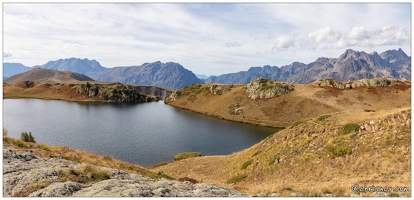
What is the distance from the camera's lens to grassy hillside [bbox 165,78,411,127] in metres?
116

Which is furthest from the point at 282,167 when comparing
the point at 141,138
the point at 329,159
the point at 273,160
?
the point at 141,138

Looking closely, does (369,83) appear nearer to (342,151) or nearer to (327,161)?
(342,151)

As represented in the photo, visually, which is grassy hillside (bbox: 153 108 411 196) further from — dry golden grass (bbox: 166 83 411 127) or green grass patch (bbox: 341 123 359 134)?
dry golden grass (bbox: 166 83 411 127)

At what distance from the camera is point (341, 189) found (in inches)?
615

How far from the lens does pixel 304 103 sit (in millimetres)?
125750

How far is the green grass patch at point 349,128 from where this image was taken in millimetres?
30378

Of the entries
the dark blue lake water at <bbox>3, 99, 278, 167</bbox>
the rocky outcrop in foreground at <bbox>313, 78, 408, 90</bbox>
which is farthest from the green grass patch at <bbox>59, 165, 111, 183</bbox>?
the rocky outcrop in foreground at <bbox>313, 78, 408, 90</bbox>

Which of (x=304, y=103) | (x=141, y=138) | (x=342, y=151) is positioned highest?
(x=304, y=103)

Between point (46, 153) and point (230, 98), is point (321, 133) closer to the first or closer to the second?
point (46, 153)

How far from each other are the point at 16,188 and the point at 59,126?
295ft

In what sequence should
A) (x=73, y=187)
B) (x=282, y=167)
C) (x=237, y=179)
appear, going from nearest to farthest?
(x=73, y=187), (x=282, y=167), (x=237, y=179)

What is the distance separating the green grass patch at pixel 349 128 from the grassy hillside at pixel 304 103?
3190 inches

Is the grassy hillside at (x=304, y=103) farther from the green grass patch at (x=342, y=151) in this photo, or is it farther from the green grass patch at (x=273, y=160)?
the green grass patch at (x=342, y=151)

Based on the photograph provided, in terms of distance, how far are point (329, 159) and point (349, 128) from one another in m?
6.76
